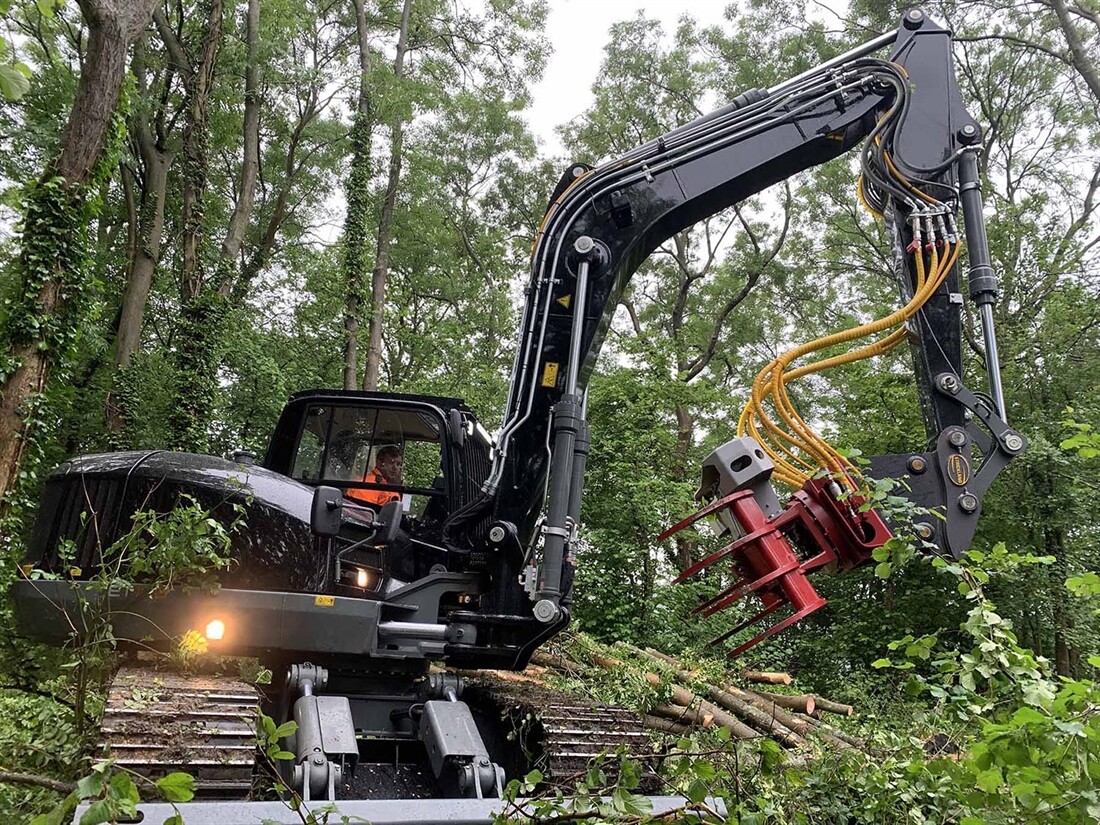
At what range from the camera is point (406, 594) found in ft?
13.7

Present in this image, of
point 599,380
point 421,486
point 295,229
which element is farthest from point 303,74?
point 421,486

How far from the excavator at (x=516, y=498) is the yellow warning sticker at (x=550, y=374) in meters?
0.01

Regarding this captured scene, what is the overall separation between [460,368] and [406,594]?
54.8 ft

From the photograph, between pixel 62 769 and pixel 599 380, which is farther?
pixel 599 380

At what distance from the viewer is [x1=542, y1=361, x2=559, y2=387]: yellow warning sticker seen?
4406mm

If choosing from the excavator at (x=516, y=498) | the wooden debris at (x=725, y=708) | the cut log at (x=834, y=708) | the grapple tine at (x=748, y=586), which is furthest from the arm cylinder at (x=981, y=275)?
the cut log at (x=834, y=708)

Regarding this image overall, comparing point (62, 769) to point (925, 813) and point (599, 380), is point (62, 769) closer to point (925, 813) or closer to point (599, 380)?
point (925, 813)

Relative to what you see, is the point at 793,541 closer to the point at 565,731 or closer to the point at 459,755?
the point at 565,731

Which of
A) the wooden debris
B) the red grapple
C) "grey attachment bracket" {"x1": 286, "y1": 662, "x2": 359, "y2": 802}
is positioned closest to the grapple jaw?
the red grapple

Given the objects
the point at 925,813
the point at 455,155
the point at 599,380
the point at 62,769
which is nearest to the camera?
the point at 925,813

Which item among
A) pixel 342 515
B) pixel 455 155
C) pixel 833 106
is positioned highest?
pixel 455 155

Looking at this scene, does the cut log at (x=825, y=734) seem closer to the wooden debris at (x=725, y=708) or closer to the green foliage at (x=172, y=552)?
the wooden debris at (x=725, y=708)

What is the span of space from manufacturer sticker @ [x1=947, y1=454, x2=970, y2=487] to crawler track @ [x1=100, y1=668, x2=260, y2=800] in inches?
126

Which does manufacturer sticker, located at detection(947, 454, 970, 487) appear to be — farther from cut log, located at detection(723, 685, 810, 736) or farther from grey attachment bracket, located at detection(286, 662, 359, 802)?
cut log, located at detection(723, 685, 810, 736)
